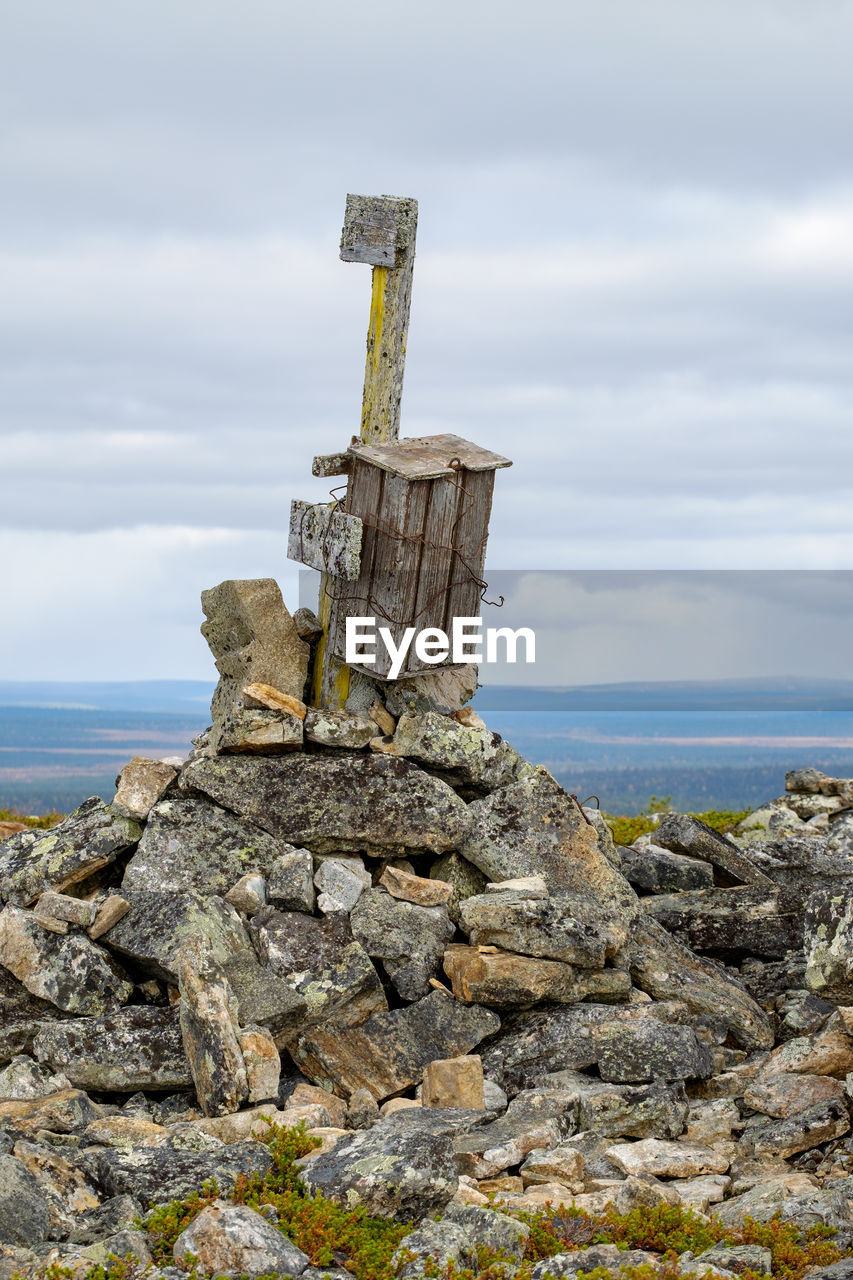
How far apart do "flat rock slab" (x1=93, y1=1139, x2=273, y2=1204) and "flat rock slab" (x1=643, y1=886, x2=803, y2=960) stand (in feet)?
21.8

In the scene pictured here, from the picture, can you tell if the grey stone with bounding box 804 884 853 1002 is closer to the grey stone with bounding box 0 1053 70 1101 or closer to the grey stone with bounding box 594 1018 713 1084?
the grey stone with bounding box 594 1018 713 1084

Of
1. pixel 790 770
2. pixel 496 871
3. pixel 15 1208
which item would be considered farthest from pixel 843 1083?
pixel 790 770

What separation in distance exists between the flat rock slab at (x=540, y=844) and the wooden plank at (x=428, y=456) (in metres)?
3.54

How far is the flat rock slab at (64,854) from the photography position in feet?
43.7

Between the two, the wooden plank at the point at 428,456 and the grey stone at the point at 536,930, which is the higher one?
the wooden plank at the point at 428,456

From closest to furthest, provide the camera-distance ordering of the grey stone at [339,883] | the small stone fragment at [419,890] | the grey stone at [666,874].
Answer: the grey stone at [339,883] → the small stone fragment at [419,890] → the grey stone at [666,874]

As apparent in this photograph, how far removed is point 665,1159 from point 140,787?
21.9 ft

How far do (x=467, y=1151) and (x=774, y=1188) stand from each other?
227cm

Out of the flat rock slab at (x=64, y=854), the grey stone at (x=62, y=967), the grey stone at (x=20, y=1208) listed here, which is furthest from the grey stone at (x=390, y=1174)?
the flat rock slab at (x=64, y=854)

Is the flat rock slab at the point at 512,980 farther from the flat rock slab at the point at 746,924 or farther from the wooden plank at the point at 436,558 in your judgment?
the wooden plank at the point at 436,558

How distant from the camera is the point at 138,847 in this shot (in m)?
13.5

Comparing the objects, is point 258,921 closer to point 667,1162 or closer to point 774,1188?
point 667,1162

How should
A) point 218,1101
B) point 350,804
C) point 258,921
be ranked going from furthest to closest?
point 350,804 < point 258,921 < point 218,1101

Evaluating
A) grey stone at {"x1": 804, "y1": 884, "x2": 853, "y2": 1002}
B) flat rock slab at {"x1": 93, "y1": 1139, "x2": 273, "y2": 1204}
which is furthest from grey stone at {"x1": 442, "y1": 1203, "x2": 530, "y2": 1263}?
grey stone at {"x1": 804, "y1": 884, "x2": 853, "y2": 1002}
